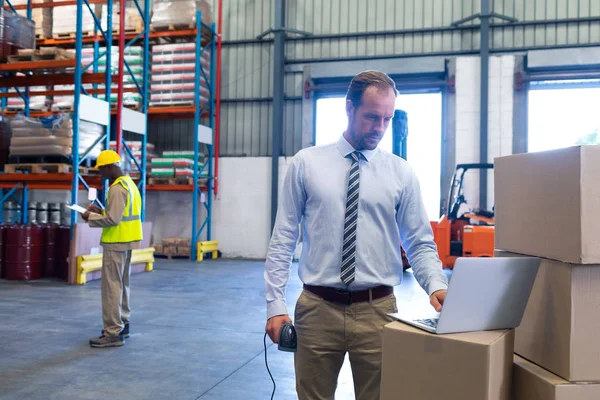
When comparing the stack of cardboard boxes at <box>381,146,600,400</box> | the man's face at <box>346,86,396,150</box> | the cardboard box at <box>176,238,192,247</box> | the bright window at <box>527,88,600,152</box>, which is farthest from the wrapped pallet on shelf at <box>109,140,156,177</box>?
the stack of cardboard boxes at <box>381,146,600,400</box>

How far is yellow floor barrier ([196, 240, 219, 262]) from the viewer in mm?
13273

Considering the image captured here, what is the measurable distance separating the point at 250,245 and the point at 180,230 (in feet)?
6.23

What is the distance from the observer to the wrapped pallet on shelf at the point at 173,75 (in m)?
13.1

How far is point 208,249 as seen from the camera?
1371cm

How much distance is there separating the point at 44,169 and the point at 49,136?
1.93ft

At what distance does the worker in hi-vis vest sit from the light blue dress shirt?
11.8 feet

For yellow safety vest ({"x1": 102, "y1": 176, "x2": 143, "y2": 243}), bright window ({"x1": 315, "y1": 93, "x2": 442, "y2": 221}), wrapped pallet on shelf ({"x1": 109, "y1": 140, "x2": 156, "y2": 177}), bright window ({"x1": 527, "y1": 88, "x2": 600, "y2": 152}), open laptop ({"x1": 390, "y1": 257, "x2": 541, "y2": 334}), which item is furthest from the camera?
bright window ({"x1": 315, "y1": 93, "x2": 442, "y2": 221})

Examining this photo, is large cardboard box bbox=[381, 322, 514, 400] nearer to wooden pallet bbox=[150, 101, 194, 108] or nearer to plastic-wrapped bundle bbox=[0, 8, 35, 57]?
plastic-wrapped bundle bbox=[0, 8, 35, 57]

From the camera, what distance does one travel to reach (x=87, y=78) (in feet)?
31.5

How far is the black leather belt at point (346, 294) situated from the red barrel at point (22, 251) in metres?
8.74

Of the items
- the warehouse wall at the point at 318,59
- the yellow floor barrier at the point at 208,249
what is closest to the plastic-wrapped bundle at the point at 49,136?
the yellow floor barrier at the point at 208,249

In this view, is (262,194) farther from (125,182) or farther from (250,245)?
(125,182)

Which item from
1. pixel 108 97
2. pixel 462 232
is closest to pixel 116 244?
pixel 108 97

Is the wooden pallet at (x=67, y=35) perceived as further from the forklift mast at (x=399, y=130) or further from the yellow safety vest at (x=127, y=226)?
the yellow safety vest at (x=127, y=226)
